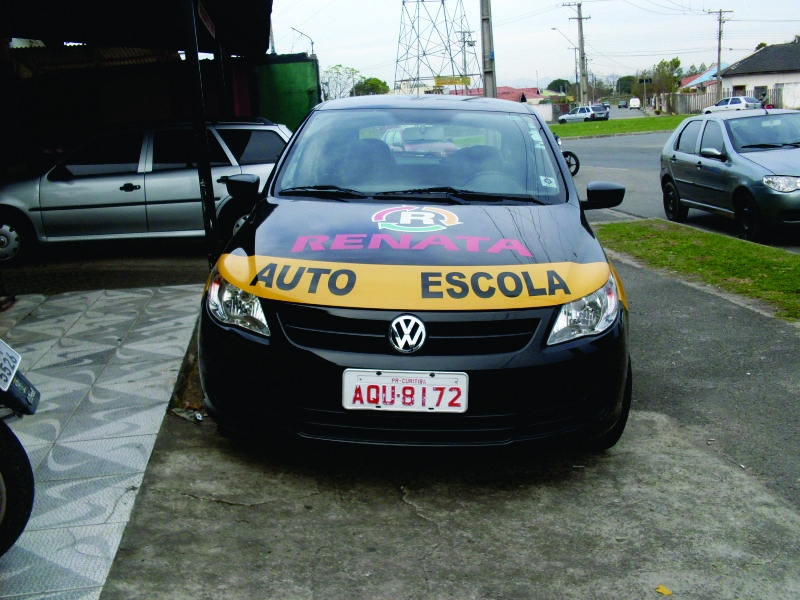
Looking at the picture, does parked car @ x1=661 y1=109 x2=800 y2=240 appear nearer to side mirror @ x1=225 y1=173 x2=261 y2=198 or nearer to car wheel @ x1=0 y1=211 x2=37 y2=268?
side mirror @ x1=225 y1=173 x2=261 y2=198

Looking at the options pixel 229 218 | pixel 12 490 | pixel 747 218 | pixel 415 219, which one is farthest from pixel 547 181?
pixel 747 218

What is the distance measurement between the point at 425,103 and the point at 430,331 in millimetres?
2370

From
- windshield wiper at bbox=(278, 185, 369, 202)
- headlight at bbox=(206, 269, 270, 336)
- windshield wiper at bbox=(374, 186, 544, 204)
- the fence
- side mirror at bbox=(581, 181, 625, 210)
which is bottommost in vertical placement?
headlight at bbox=(206, 269, 270, 336)

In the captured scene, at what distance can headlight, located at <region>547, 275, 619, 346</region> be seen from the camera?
3.56 meters

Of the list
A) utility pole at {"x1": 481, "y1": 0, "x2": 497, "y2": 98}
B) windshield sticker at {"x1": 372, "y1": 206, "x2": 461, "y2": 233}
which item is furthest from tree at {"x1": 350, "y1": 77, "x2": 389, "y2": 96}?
windshield sticker at {"x1": 372, "y1": 206, "x2": 461, "y2": 233}

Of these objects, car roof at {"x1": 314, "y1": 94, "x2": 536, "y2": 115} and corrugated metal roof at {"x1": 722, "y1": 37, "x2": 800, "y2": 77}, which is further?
corrugated metal roof at {"x1": 722, "y1": 37, "x2": 800, "y2": 77}

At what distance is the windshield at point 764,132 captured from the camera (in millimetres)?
10859

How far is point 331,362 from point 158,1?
7.94m

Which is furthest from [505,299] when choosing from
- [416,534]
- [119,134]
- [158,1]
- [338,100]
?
[158,1]

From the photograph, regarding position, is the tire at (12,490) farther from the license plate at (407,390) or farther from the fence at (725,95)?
the fence at (725,95)

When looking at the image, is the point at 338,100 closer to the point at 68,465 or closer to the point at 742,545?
the point at 68,465

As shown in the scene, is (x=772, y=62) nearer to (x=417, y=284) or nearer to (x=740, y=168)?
(x=740, y=168)

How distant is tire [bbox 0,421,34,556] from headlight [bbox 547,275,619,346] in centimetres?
194

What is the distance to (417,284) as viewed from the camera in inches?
141
